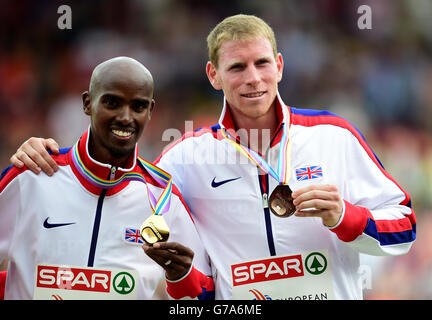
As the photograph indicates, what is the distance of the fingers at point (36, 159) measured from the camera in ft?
9.30

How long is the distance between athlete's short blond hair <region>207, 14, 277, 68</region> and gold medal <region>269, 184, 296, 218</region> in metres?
0.83

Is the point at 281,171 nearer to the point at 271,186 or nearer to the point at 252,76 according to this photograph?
the point at 271,186

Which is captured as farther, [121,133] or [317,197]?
[121,133]

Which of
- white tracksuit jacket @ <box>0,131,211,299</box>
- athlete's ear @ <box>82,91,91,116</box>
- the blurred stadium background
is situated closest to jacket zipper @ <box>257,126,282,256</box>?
white tracksuit jacket @ <box>0,131,211,299</box>

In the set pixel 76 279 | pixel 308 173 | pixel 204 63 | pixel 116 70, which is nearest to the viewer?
pixel 76 279

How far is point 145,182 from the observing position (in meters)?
2.95

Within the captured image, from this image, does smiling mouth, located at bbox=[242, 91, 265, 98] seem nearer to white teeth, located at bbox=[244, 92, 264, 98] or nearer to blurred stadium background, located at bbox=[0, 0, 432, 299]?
white teeth, located at bbox=[244, 92, 264, 98]

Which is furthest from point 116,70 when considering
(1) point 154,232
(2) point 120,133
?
(1) point 154,232

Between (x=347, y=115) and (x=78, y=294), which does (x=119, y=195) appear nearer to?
(x=78, y=294)

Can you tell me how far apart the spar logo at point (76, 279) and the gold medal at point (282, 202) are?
2.63 ft

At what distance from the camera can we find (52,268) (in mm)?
2727

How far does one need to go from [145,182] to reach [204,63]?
5028 mm

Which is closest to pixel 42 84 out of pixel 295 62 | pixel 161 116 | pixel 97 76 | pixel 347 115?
pixel 161 116

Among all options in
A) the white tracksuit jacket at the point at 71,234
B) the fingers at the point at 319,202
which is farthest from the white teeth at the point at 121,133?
the fingers at the point at 319,202
